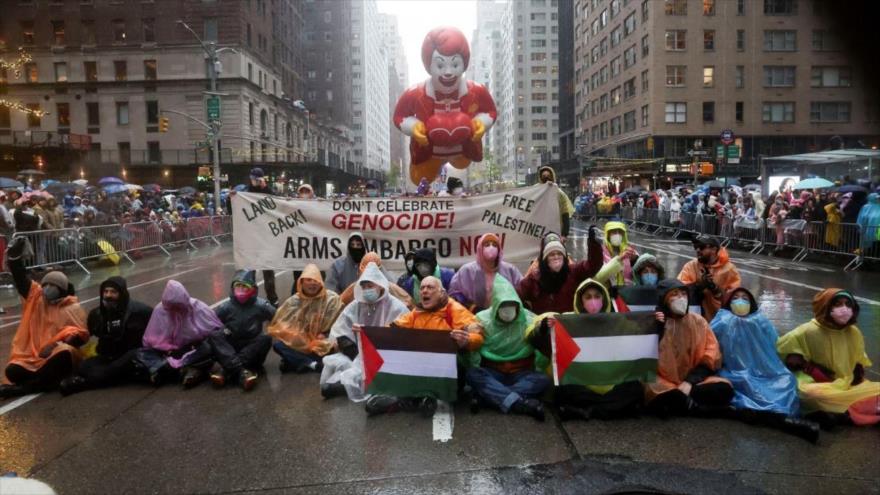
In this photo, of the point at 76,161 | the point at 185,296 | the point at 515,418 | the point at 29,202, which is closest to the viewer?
the point at 515,418

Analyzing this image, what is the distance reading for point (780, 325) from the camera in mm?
8375

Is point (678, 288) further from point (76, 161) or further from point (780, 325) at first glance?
point (76, 161)

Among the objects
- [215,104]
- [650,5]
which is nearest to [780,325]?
[215,104]

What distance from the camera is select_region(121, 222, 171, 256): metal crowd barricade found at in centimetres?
1806

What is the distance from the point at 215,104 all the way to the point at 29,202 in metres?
13.5

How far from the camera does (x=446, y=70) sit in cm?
923

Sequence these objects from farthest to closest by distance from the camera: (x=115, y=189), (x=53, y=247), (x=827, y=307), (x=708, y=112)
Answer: (x=708, y=112), (x=115, y=189), (x=53, y=247), (x=827, y=307)

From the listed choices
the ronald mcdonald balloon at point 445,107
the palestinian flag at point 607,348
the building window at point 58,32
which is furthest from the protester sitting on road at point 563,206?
the building window at point 58,32

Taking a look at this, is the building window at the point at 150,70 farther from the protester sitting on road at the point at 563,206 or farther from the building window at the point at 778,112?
the protester sitting on road at the point at 563,206

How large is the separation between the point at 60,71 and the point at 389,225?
53.9 meters

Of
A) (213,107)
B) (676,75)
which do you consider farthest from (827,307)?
(676,75)

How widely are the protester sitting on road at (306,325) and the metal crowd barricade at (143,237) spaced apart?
13203 mm

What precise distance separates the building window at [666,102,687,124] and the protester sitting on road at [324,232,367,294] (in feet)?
158

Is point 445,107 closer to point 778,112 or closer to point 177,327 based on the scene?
point 177,327
